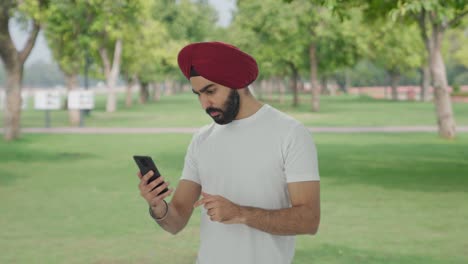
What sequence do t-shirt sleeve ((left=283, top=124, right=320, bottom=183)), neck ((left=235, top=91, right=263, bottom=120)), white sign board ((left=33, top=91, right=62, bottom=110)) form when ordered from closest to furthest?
t-shirt sleeve ((left=283, top=124, right=320, bottom=183)) < neck ((left=235, top=91, right=263, bottom=120)) < white sign board ((left=33, top=91, right=62, bottom=110))

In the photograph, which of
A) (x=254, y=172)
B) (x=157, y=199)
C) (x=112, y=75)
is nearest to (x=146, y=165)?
(x=157, y=199)

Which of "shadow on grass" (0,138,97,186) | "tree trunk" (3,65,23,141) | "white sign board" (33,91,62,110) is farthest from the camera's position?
"white sign board" (33,91,62,110)

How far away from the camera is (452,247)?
28.9 feet

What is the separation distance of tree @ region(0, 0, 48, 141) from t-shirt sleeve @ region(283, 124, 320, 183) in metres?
21.8

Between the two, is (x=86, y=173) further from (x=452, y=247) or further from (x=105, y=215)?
(x=452, y=247)

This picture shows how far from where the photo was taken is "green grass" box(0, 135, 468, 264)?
862 cm

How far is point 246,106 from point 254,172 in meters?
0.27

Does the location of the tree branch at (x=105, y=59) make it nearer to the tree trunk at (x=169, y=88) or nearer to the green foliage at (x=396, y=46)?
the green foliage at (x=396, y=46)

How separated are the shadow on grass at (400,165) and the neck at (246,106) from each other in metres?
10.8

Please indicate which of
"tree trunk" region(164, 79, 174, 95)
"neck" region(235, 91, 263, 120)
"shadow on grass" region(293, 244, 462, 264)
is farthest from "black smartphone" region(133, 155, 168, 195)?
"tree trunk" region(164, 79, 174, 95)

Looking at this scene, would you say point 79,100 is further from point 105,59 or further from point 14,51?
point 105,59

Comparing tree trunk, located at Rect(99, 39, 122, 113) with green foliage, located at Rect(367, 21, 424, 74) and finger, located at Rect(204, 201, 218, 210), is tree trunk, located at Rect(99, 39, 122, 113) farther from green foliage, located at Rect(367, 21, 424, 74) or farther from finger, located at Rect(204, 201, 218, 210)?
finger, located at Rect(204, 201, 218, 210)

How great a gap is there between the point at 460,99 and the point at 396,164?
59.9 m

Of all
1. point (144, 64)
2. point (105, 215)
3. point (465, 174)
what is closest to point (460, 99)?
point (144, 64)
